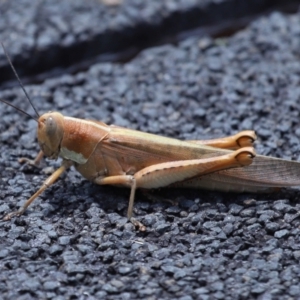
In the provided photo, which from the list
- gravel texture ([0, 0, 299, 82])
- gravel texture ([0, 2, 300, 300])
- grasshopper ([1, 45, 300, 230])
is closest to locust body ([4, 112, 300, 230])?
grasshopper ([1, 45, 300, 230])

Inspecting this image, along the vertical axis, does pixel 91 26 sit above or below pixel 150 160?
above

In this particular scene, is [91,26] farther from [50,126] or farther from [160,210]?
[160,210]

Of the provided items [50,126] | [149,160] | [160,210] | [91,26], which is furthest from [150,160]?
[91,26]

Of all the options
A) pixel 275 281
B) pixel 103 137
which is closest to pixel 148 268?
pixel 275 281

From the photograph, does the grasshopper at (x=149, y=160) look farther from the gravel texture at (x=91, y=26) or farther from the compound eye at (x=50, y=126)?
the gravel texture at (x=91, y=26)

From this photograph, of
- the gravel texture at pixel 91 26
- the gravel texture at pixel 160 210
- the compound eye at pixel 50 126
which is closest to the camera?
the gravel texture at pixel 160 210

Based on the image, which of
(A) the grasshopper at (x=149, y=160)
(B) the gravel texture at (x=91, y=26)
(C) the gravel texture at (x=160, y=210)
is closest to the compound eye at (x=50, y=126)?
(A) the grasshopper at (x=149, y=160)

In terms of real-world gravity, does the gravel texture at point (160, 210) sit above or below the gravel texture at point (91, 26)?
below
